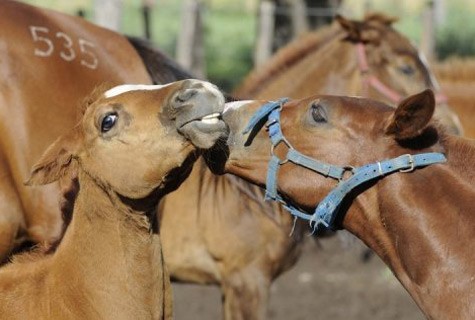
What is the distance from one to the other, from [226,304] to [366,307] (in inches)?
108

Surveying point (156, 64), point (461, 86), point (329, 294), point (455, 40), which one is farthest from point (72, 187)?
point (455, 40)

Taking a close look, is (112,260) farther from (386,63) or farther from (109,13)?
(109,13)

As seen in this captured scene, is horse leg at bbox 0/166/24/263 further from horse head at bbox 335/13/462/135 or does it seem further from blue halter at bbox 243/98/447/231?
horse head at bbox 335/13/462/135

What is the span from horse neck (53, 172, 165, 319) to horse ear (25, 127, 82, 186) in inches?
3.4

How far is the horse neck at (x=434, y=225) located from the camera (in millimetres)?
3584

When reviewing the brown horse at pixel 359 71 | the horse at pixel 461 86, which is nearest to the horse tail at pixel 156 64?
the brown horse at pixel 359 71

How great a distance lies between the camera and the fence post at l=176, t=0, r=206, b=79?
37.1ft

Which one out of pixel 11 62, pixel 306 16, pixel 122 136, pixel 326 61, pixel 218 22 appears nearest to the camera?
pixel 122 136

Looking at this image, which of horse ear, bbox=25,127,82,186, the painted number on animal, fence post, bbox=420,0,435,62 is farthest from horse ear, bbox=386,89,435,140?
fence post, bbox=420,0,435,62

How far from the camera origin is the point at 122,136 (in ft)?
11.8

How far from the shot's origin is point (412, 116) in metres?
3.56

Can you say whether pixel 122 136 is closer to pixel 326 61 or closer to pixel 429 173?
pixel 429 173

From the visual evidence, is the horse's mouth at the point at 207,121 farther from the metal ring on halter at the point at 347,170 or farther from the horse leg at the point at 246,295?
the horse leg at the point at 246,295

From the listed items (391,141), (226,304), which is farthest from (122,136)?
(226,304)
